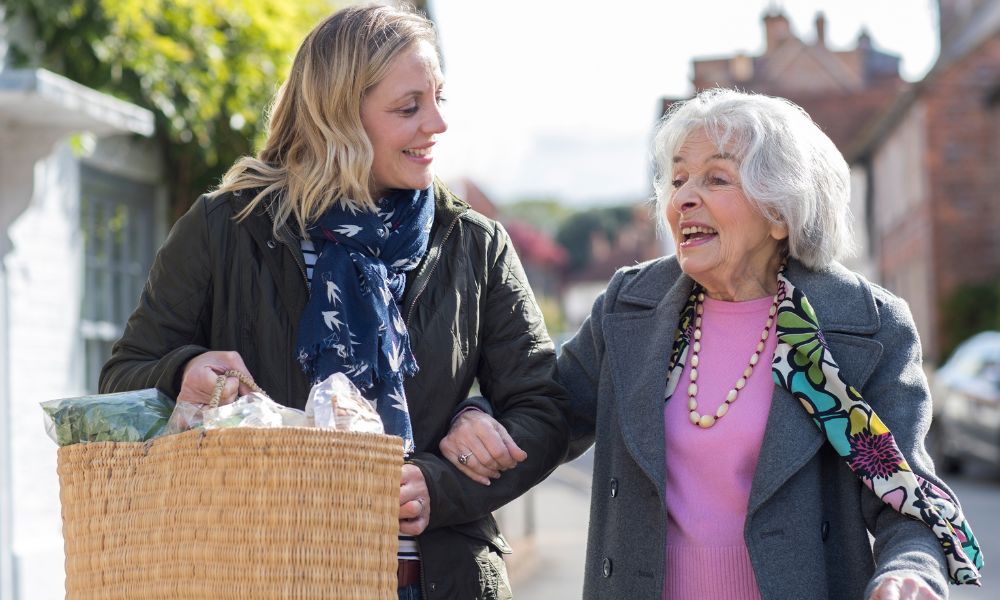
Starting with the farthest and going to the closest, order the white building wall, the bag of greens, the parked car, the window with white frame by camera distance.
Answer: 1. the parked car
2. the window with white frame
3. the white building wall
4. the bag of greens

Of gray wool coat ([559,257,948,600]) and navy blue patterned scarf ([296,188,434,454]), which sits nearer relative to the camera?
navy blue patterned scarf ([296,188,434,454])

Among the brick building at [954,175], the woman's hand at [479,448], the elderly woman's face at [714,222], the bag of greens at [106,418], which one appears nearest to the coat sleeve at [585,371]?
the elderly woman's face at [714,222]

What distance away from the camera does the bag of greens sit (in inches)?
97.2

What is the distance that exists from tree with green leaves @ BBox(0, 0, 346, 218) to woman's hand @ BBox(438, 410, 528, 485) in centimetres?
416

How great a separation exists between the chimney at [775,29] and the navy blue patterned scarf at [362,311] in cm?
3276

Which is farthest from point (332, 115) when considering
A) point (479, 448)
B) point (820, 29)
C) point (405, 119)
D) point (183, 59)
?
point (820, 29)

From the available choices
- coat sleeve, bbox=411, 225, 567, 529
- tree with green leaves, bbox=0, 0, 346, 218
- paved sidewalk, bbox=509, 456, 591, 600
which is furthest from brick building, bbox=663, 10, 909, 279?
coat sleeve, bbox=411, 225, 567, 529

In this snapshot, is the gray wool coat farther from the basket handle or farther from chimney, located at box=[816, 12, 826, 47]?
chimney, located at box=[816, 12, 826, 47]

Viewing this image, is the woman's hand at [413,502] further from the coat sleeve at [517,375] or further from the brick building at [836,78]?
the brick building at [836,78]

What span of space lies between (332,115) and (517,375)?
0.69 m

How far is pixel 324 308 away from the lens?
2.72 meters

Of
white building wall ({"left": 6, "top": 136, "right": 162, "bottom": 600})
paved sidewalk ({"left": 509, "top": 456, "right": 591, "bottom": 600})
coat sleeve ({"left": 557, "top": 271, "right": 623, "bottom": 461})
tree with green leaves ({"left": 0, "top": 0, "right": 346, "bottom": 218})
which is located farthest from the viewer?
paved sidewalk ({"left": 509, "top": 456, "right": 591, "bottom": 600})

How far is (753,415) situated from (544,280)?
7002 cm

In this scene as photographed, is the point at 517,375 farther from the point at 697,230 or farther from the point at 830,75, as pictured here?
the point at 830,75
